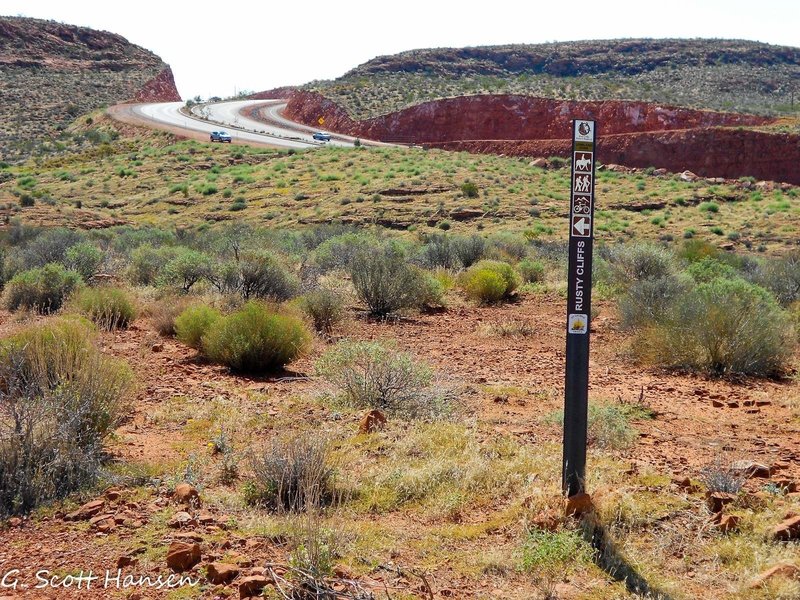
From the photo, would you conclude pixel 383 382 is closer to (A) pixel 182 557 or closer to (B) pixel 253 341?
(B) pixel 253 341

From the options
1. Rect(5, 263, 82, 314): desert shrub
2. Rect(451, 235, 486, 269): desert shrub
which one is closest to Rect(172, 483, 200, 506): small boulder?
Rect(5, 263, 82, 314): desert shrub

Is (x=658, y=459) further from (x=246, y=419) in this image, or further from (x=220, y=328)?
(x=220, y=328)

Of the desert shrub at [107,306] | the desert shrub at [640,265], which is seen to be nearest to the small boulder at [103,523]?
the desert shrub at [107,306]

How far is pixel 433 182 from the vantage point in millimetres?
36781

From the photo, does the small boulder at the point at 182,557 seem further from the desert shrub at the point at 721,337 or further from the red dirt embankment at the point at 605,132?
the red dirt embankment at the point at 605,132

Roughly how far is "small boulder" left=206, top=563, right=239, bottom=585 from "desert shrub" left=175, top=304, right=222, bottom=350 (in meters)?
5.93

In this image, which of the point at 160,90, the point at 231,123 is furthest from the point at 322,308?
the point at 160,90

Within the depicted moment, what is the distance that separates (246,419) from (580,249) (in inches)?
149

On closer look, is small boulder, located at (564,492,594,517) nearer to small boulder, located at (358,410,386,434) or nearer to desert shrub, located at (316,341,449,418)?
small boulder, located at (358,410,386,434)

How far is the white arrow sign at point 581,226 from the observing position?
4.67 meters

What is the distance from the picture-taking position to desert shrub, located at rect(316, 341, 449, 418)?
24.2ft

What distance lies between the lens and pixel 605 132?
53094mm

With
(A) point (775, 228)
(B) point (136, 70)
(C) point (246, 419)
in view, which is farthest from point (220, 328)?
(B) point (136, 70)

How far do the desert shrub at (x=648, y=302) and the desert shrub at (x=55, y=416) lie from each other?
734cm
